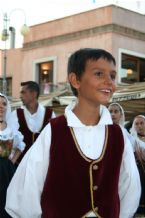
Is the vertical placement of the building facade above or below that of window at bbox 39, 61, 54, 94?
above

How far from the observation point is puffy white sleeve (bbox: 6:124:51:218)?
7.79ft

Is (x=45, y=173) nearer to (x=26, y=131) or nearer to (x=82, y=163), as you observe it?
(x=82, y=163)

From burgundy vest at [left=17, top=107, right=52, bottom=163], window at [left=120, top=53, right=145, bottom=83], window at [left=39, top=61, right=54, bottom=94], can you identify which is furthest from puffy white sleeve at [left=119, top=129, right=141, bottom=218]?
window at [left=39, top=61, right=54, bottom=94]

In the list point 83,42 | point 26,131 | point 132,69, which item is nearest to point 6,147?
point 26,131

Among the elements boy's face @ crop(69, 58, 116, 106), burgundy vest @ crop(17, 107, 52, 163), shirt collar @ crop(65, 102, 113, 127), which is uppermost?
boy's face @ crop(69, 58, 116, 106)

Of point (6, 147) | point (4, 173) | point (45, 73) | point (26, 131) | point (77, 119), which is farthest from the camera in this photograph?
point (45, 73)

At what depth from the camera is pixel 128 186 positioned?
2520mm

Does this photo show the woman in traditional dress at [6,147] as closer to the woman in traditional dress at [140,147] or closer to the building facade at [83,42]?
the woman in traditional dress at [140,147]

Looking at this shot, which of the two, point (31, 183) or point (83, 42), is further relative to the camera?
point (83, 42)

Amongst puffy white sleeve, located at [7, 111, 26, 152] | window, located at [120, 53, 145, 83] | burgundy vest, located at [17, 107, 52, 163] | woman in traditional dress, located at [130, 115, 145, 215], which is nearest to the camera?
puffy white sleeve, located at [7, 111, 26, 152]

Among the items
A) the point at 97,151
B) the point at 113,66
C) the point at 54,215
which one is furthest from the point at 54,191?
the point at 113,66

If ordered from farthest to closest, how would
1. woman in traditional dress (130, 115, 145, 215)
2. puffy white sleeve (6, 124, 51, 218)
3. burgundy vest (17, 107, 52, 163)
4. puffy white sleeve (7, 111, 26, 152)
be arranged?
1. woman in traditional dress (130, 115, 145, 215)
2. burgundy vest (17, 107, 52, 163)
3. puffy white sleeve (7, 111, 26, 152)
4. puffy white sleeve (6, 124, 51, 218)

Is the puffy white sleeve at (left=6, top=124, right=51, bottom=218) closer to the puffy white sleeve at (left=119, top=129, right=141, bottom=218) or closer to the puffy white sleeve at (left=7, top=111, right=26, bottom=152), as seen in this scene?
the puffy white sleeve at (left=119, top=129, right=141, bottom=218)

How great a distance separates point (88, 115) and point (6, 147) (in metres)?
2.28
